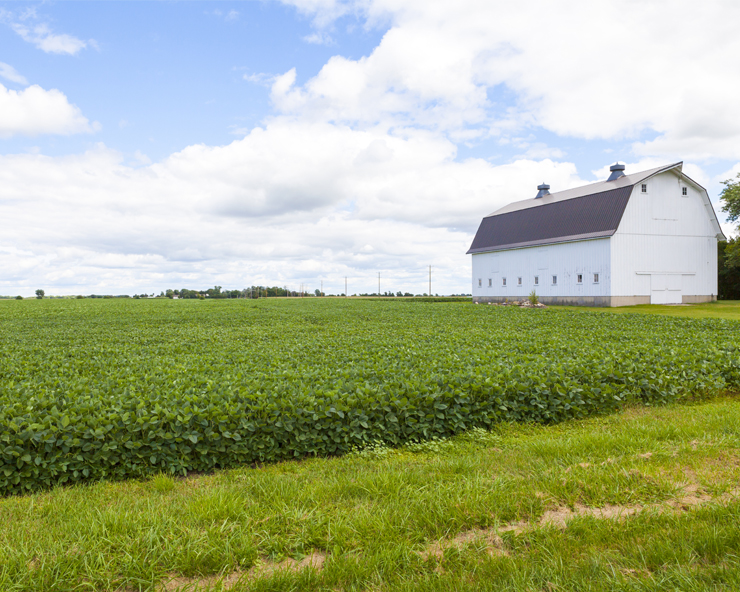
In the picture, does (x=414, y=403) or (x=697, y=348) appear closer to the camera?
(x=414, y=403)

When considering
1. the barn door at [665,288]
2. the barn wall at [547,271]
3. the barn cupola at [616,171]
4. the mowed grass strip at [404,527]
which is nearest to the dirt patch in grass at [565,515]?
the mowed grass strip at [404,527]

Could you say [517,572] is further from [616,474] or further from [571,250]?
[571,250]

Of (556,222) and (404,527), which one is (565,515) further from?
(556,222)

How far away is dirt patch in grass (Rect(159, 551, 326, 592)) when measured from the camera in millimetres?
3283

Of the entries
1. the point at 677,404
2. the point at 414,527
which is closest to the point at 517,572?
the point at 414,527

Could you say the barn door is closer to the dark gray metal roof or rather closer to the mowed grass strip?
the dark gray metal roof

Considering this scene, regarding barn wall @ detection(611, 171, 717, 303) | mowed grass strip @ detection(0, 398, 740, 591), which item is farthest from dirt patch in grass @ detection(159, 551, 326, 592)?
barn wall @ detection(611, 171, 717, 303)

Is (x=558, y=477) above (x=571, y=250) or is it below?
below

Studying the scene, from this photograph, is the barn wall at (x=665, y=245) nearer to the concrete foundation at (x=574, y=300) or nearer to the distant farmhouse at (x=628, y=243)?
the distant farmhouse at (x=628, y=243)

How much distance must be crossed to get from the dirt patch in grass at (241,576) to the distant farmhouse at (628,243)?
34954mm

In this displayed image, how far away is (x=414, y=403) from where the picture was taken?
23.4ft

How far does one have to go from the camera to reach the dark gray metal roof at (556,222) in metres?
34.4

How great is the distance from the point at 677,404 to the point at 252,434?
7.84 metres

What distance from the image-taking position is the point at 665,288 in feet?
116
